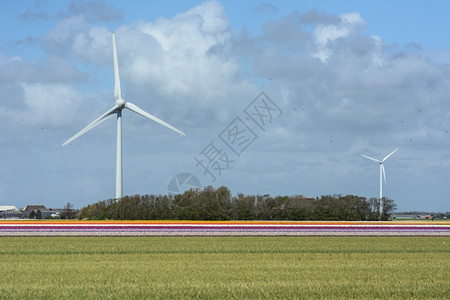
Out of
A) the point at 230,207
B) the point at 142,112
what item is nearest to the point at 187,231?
the point at 142,112

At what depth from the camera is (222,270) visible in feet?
90.2

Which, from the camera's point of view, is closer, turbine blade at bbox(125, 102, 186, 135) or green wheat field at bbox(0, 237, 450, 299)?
green wheat field at bbox(0, 237, 450, 299)

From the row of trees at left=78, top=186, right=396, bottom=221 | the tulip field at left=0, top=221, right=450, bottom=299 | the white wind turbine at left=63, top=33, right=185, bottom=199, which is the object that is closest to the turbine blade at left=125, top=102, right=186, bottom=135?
the white wind turbine at left=63, top=33, right=185, bottom=199

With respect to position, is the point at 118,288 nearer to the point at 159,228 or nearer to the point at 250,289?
the point at 250,289

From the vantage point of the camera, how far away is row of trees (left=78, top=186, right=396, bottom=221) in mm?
96188

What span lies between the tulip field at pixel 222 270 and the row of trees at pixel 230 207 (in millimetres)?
51802

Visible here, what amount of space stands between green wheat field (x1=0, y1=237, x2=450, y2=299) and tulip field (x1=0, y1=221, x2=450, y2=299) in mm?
35

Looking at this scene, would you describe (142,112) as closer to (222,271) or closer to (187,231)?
(187,231)

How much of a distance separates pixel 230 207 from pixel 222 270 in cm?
7349

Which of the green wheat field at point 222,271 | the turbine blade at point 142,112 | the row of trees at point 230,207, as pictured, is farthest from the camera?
the row of trees at point 230,207

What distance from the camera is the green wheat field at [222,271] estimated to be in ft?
69.8

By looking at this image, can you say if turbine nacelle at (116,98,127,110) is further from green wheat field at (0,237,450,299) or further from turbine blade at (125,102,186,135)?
green wheat field at (0,237,450,299)

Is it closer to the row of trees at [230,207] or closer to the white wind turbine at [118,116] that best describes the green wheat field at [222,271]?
the white wind turbine at [118,116]

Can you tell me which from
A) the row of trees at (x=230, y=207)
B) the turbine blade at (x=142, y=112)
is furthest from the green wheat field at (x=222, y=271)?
the row of trees at (x=230, y=207)
